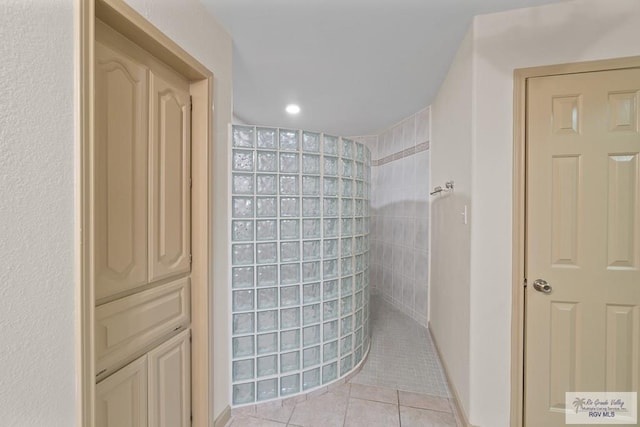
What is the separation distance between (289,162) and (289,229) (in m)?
0.43

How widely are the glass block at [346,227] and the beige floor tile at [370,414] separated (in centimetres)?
112

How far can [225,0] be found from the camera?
1443 mm

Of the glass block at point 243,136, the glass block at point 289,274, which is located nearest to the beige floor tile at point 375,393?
the glass block at point 289,274

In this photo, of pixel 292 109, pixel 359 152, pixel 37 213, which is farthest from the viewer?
pixel 292 109

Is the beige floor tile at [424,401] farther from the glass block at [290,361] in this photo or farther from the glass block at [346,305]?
the glass block at [290,361]

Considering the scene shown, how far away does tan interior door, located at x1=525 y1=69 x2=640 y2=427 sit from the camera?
4.44ft

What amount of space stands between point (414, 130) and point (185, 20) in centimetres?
257

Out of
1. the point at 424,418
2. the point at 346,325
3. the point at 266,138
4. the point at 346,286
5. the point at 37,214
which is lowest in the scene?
the point at 424,418

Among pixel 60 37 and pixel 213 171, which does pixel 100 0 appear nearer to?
pixel 60 37

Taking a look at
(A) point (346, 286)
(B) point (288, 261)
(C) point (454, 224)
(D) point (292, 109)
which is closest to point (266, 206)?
(B) point (288, 261)

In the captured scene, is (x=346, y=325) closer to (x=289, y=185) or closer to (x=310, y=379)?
(x=310, y=379)

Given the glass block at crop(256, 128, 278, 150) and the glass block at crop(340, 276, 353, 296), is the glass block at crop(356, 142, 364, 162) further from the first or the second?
the glass block at crop(340, 276, 353, 296)

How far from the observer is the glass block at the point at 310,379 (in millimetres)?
1867

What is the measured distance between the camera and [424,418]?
170 centimetres
